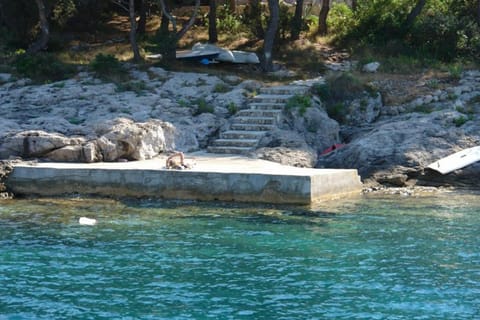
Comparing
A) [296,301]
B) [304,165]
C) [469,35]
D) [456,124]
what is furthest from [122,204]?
[469,35]

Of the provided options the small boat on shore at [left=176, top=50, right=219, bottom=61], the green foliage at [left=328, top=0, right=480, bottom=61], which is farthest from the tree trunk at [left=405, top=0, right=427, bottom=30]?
the small boat on shore at [left=176, top=50, right=219, bottom=61]

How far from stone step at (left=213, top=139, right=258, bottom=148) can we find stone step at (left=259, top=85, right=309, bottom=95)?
9.42ft

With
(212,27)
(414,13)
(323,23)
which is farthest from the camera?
(323,23)

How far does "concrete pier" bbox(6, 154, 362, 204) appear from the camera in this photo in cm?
1845

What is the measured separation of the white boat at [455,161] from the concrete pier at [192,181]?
85.2 inches

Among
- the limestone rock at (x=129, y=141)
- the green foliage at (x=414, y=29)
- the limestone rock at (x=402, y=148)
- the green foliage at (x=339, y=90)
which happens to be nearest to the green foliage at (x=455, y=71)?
the green foliage at (x=414, y=29)

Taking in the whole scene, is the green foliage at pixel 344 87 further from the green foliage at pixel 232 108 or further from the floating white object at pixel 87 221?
the floating white object at pixel 87 221

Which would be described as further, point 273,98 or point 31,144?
point 273,98

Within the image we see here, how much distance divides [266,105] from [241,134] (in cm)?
156

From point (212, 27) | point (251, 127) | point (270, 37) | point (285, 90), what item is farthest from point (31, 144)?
point (212, 27)

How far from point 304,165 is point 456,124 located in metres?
4.63

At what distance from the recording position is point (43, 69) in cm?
2708

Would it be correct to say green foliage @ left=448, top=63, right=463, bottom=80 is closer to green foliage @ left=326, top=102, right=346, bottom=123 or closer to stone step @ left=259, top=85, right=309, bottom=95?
green foliage @ left=326, top=102, right=346, bottom=123

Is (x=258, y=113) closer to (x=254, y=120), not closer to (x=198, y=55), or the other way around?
(x=254, y=120)
